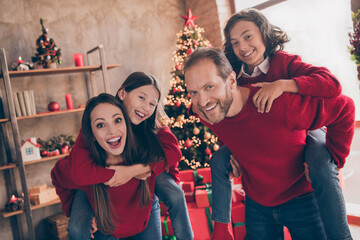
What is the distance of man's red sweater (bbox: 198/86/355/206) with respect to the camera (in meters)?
1.34

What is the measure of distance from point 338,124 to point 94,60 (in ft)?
11.2

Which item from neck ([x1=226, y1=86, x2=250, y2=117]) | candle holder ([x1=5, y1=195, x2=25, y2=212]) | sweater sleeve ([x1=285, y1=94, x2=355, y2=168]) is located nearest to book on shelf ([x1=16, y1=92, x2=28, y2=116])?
candle holder ([x1=5, y1=195, x2=25, y2=212])

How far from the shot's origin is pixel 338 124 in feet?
4.49

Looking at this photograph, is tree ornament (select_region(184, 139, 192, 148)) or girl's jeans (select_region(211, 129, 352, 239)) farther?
tree ornament (select_region(184, 139, 192, 148))

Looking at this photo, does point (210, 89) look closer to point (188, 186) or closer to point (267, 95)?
point (267, 95)

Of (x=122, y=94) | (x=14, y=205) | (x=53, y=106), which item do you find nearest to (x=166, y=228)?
(x=122, y=94)

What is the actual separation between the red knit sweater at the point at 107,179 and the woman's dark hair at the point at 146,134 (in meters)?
0.04

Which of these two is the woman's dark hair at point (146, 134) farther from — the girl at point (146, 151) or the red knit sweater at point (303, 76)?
the red knit sweater at point (303, 76)

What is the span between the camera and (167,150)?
1812mm

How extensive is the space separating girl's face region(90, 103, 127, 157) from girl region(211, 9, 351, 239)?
0.55 metres

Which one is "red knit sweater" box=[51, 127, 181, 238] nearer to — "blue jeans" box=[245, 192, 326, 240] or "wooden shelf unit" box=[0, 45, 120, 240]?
"blue jeans" box=[245, 192, 326, 240]

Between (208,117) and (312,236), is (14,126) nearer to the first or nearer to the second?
(208,117)

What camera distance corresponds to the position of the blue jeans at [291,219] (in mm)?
1524

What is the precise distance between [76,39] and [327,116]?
3465 mm
